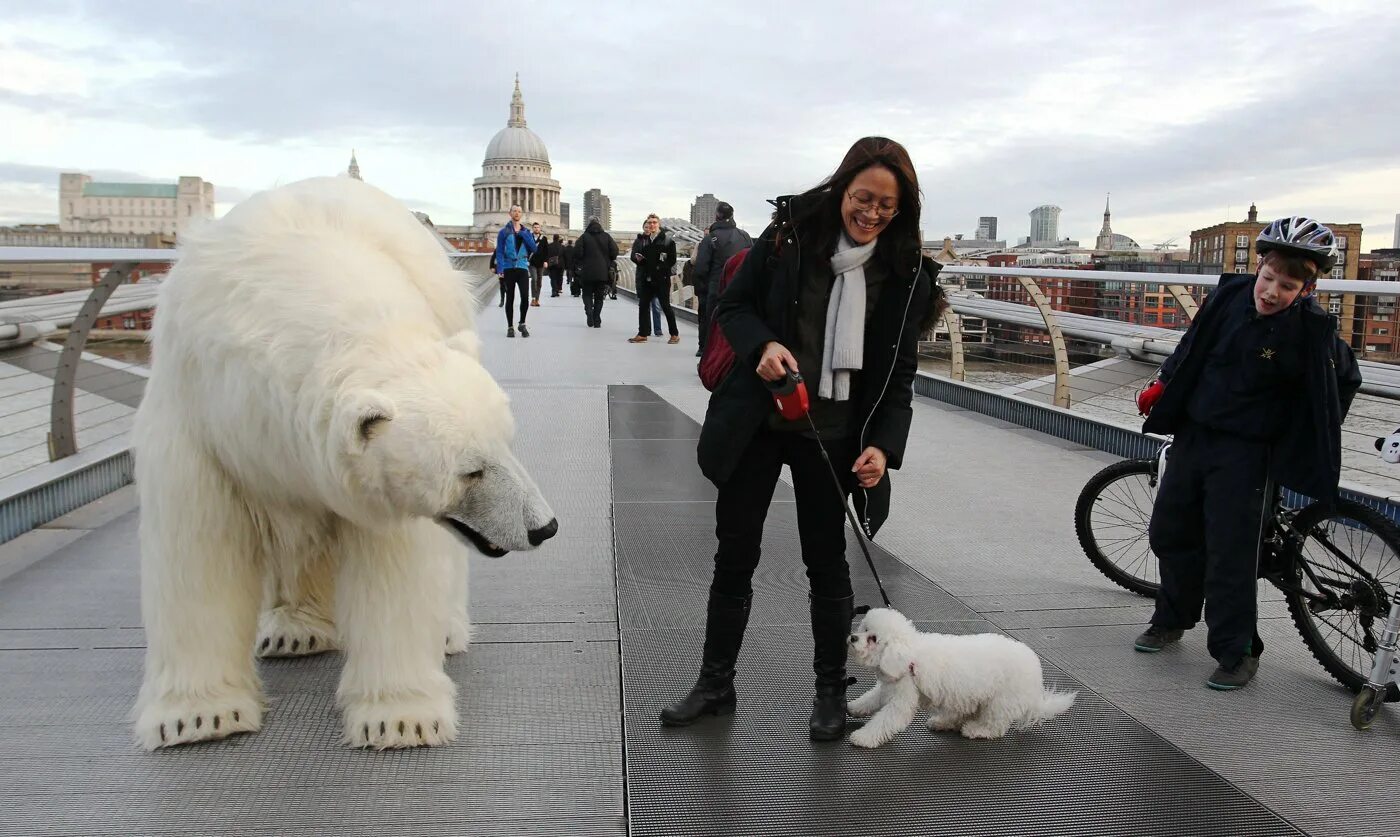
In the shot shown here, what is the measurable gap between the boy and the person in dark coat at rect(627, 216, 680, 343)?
11.9 metres

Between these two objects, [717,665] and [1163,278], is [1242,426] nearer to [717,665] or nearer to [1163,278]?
[717,665]

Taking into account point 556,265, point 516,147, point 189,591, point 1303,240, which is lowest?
point 189,591

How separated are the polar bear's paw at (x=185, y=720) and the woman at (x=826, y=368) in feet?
4.00

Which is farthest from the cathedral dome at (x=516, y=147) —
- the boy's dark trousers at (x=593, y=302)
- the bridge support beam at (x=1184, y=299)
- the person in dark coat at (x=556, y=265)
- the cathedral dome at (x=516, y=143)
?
the bridge support beam at (x=1184, y=299)

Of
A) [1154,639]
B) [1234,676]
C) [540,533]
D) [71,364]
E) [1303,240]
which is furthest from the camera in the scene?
[71,364]

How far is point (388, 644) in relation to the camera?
2938 mm

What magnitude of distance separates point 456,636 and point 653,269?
12.3 metres

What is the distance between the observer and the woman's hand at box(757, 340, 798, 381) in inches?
105

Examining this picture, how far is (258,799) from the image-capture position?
2605 millimetres

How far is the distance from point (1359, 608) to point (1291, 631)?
1.92 feet

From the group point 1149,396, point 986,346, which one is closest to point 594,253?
point 986,346

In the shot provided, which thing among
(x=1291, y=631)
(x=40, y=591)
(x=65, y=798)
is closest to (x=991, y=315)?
(x=1291, y=631)

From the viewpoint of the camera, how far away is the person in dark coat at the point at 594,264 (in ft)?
56.4

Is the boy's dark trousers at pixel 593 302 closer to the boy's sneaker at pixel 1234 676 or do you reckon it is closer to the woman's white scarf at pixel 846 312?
the boy's sneaker at pixel 1234 676
